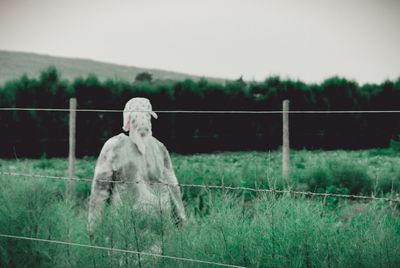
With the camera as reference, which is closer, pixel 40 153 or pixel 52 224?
pixel 52 224

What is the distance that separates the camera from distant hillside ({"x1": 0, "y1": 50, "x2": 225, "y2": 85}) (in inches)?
1779

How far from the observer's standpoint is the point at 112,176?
4.82 metres

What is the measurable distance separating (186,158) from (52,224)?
10492mm

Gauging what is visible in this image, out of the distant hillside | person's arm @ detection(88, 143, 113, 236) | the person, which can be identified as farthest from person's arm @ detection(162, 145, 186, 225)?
the distant hillside

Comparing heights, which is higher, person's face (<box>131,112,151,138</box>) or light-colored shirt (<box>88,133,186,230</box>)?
person's face (<box>131,112,151,138</box>)

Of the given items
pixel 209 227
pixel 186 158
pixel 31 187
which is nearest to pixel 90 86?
pixel 186 158

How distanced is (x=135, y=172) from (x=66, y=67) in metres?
46.3

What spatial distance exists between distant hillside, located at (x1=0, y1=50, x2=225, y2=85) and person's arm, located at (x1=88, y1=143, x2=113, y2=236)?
39527mm

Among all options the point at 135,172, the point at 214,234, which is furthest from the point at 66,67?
the point at 214,234

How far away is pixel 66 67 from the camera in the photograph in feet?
162

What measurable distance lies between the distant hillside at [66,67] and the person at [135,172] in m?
39.4

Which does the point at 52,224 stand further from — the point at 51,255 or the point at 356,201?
the point at 356,201

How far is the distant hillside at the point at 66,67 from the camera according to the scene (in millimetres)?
45188

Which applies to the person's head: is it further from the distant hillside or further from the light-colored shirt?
the distant hillside
